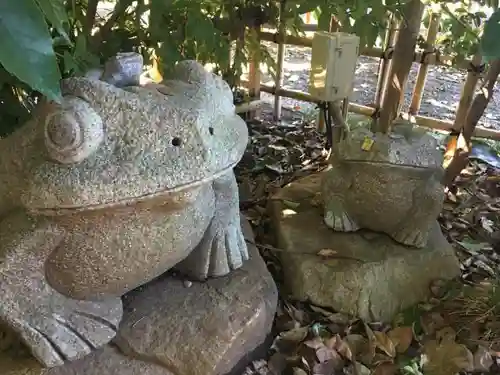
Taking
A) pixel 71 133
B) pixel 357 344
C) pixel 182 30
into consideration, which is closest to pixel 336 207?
pixel 357 344

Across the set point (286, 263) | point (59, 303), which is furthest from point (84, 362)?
point (286, 263)

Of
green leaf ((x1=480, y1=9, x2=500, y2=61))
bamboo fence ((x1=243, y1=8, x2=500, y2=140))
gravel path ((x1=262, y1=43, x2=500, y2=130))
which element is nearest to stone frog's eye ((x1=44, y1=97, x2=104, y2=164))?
green leaf ((x1=480, y1=9, x2=500, y2=61))

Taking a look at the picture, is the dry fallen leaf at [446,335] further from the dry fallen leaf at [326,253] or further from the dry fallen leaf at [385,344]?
the dry fallen leaf at [326,253]

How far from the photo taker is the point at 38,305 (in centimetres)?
108

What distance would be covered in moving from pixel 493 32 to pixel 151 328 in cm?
89

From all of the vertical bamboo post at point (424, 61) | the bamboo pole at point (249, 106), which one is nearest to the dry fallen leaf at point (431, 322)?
the vertical bamboo post at point (424, 61)

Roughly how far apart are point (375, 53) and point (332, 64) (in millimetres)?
578

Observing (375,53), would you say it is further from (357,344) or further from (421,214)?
(357,344)

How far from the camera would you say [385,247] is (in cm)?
160

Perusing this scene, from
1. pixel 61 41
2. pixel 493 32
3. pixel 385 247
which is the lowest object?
pixel 385 247

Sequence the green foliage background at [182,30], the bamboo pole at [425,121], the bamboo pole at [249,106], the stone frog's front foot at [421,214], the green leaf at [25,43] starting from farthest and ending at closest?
the bamboo pole at [249,106] → the bamboo pole at [425,121] → the stone frog's front foot at [421,214] → the green foliage background at [182,30] → the green leaf at [25,43]

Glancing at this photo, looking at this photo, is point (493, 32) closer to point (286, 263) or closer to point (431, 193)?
point (431, 193)

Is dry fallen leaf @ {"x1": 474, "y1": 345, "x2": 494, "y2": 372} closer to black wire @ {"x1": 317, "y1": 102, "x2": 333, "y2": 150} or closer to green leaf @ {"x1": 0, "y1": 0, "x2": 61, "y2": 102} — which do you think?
black wire @ {"x1": 317, "y1": 102, "x2": 333, "y2": 150}

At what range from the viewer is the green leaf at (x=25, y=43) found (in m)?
0.54
